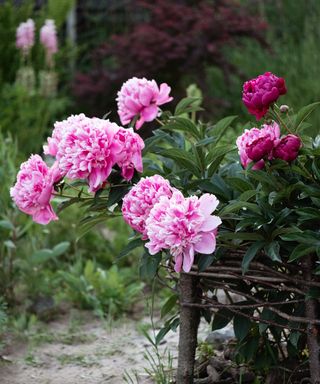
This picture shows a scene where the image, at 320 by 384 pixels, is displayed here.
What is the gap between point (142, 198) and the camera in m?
1.98

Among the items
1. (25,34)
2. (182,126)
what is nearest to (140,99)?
(182,126)

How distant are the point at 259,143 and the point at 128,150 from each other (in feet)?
1.10

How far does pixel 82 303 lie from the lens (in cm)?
381

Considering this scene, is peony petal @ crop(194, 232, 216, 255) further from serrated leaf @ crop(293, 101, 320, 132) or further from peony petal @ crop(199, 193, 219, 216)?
serrated leaf @ crop(293, 101, 320, 132)

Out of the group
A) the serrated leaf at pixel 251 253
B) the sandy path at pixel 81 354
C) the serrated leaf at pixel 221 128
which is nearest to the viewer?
the serrated leaf at pixel 251 253

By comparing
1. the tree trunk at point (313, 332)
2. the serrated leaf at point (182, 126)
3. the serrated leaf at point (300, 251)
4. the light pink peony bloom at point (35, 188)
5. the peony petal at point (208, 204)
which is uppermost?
the serrated leaf at point (182, 126)

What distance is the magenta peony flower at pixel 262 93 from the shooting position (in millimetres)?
1909

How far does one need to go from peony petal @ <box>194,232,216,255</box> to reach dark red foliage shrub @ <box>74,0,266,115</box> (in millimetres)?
4995

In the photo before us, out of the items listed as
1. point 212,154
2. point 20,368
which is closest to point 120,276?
point 20,368

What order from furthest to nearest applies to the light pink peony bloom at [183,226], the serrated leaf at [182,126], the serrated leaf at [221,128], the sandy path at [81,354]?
the sandy path at [81,354]
the serrated leaf at [221,128]
the serrated leaf at [182,126]
the light pink peony bloom at [183,226]

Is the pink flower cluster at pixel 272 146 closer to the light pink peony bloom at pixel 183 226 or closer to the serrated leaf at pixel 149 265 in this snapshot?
the light pink peony bloom at pixel 183 226

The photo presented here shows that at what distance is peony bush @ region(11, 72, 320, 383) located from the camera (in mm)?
1911

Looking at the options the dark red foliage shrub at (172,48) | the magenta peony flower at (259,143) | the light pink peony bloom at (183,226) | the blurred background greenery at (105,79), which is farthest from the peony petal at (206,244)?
the dark red foliage shrub at (172,48)

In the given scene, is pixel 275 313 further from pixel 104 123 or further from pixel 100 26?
pixel 100 26
